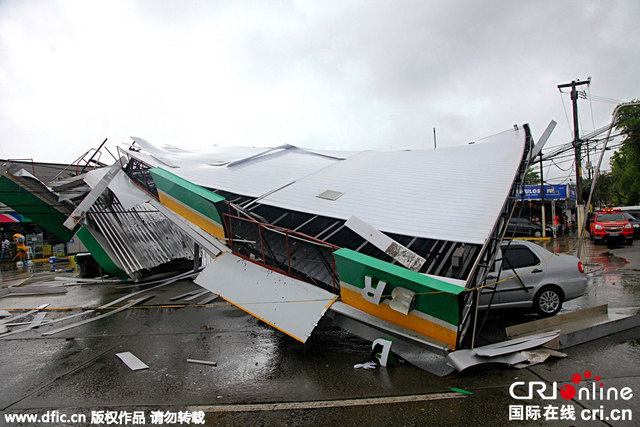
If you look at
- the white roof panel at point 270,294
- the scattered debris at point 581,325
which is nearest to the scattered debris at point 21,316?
the white roof panel at point 270,294

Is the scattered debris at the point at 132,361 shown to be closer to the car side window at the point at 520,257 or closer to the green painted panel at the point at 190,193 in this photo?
the green painted panel at the point at 190,193

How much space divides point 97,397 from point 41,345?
3094 millimetres

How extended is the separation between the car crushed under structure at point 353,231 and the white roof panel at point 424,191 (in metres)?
0.03

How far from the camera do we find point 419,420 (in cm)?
335

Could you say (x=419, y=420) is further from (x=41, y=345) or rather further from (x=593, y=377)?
(x=41, y=345)

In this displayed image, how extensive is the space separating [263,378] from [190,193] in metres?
4.21

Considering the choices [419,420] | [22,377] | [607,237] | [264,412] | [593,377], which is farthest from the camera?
[607,237]

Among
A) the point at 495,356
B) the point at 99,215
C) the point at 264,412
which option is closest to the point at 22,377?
the point at 264,412

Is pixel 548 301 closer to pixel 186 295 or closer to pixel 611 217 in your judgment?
pixel 186 295

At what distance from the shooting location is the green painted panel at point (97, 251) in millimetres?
10992

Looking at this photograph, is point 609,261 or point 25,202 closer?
point 25,202

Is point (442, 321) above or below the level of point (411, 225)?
below

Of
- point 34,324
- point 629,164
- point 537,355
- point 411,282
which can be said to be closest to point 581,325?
point 537,355

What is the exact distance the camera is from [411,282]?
4055 millimetres
